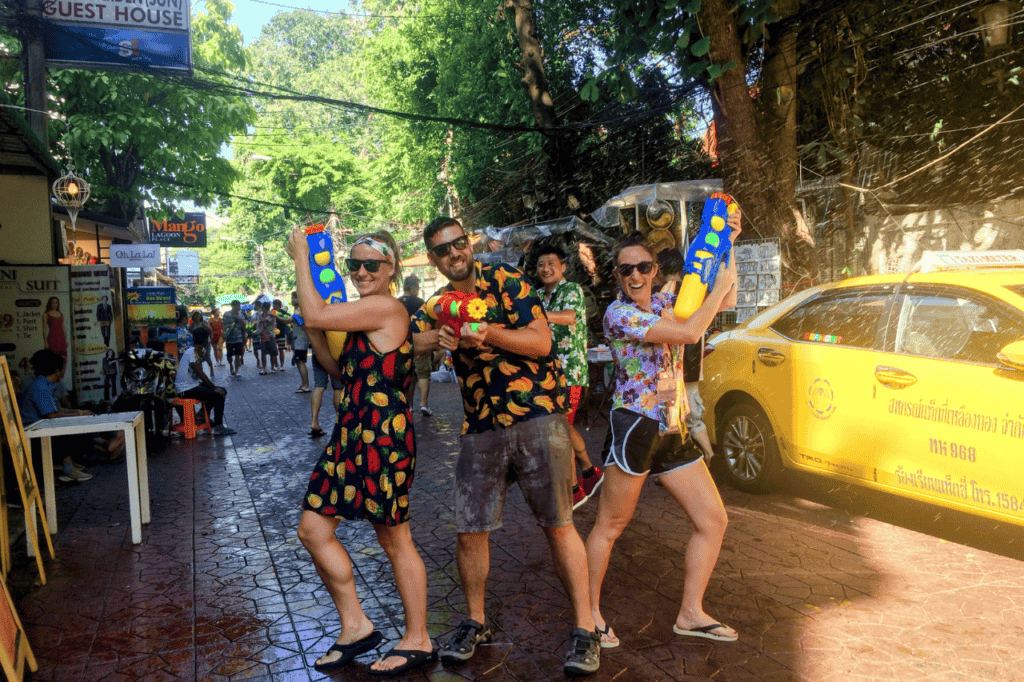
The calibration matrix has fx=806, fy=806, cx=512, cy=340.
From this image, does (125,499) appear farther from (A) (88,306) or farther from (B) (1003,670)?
(B) (1003,670)

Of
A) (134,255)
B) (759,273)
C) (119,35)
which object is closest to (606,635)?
(759,273)

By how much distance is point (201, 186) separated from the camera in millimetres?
20625

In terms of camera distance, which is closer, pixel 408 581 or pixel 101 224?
pixel 408 581

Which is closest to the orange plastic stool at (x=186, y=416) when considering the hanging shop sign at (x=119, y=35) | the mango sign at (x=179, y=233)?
the hanging shop sign at (x=119, y=35)

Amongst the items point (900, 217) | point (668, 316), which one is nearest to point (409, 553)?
point (668, 316)

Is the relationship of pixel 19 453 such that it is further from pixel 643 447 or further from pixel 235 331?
pixel 235 331

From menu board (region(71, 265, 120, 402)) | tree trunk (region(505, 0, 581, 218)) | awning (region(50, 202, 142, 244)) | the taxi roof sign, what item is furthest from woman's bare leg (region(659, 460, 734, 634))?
awning (region(50, 202, 142, 244))

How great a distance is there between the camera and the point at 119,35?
11.8m

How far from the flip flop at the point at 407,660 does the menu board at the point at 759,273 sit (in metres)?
6.43

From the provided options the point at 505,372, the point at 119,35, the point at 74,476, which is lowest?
the point at 74,476

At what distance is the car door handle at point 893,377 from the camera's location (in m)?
5.02

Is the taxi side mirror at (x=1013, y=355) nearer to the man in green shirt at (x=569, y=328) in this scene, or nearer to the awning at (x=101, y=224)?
the man in green shirt at (x=569, y=328)

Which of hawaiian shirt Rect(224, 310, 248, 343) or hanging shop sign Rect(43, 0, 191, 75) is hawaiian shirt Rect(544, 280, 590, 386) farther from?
hawaiian shirt Rect(224, 310, 248, 343)

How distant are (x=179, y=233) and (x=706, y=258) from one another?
3290 cm
